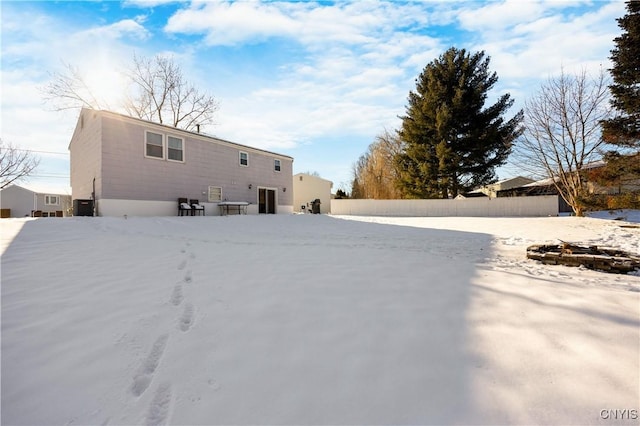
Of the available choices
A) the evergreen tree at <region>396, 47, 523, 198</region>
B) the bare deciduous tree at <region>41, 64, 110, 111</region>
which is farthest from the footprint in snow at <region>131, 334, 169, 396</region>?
the bare deciduous tree at <region>41, 64, 110, 111</region>

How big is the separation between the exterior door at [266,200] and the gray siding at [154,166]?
0.42 metres

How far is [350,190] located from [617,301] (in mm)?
29653

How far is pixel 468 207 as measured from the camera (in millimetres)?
15484

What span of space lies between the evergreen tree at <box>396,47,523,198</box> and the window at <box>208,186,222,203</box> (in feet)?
40.1

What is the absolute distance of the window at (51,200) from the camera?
27267 mm

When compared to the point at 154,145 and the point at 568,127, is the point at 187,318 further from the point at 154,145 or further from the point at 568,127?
the point at 568,127

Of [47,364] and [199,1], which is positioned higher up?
[199,1]

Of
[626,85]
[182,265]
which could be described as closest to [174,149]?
[182,265]

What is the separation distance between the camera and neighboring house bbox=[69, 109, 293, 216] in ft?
35.2

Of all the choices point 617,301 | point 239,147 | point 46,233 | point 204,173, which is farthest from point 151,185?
point 617,301

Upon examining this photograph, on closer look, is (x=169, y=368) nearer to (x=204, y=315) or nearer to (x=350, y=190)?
(x=204, y=315)

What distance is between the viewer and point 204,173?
1367cm

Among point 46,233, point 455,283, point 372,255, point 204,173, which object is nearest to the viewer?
point 455,283

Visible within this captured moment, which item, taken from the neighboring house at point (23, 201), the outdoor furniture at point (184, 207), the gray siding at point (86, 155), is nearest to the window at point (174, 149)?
the outdoor furniture at point (184, 207)
